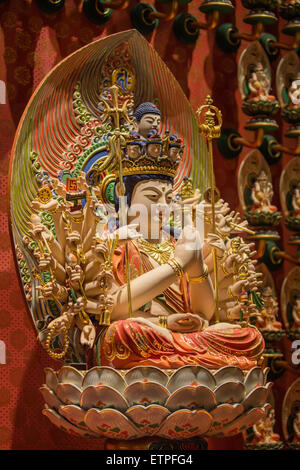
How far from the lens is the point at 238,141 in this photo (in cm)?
575

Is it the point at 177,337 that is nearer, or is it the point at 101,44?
the point at 177,337

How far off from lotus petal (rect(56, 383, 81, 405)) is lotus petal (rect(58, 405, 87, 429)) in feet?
0.08

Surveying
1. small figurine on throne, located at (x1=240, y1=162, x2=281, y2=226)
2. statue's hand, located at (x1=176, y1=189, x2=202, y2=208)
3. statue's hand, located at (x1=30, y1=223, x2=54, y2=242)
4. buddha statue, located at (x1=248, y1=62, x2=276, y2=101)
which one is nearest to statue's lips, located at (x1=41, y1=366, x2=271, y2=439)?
statue's hand, located at (x1=30, y1=223, x2=54, y2=242)

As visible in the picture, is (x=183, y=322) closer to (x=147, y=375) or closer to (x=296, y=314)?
(x=147, y=375)

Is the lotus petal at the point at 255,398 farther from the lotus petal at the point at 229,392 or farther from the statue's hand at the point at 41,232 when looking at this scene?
the statue's hand at the point at 41,232

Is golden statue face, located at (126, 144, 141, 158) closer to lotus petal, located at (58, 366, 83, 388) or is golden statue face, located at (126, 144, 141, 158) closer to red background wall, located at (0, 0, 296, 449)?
red background wall, located at (0, 0, 296, 449)

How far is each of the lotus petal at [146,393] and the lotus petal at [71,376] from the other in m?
0.24

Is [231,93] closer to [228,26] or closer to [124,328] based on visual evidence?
[228,26]

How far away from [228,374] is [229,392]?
A: 3.1 inches

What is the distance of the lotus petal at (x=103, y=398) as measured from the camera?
162 inches

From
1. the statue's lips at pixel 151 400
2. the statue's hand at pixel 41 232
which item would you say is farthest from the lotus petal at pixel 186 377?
the statue's hand at pixel 41 232

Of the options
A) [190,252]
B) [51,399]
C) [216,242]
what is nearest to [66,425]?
[51,399]
